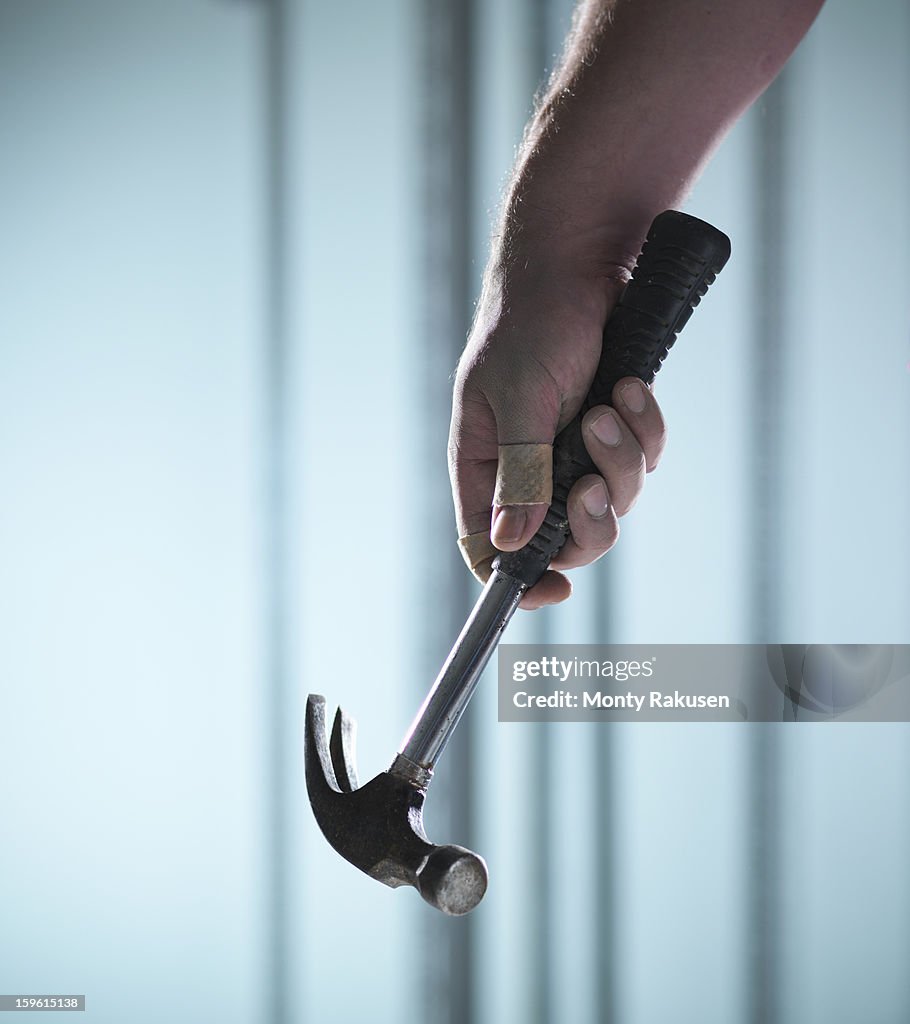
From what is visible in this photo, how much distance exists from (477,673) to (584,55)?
391 mm

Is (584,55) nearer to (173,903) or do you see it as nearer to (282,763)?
(282,763)

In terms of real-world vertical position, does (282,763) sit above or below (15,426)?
below

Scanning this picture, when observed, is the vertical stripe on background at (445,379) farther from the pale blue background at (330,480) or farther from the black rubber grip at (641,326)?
the black rubber grip at (641,326)

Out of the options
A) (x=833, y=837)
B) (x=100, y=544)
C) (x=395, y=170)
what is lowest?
(x=833, y=837)

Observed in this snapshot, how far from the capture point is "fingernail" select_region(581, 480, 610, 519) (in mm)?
582

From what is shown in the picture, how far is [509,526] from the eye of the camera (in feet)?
1.87

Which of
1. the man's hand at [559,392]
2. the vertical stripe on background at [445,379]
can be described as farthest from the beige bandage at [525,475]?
the vertical stripe on background at [445,379]

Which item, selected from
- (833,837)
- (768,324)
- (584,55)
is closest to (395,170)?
(768,324)

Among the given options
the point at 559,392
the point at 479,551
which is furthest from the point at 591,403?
the point at 479,551

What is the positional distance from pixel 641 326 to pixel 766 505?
2.37 feet

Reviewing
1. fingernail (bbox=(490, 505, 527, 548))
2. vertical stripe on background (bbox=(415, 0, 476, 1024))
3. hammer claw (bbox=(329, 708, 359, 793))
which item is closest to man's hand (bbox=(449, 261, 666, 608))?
fingernail (bbox=(490, 505, 527, 548))

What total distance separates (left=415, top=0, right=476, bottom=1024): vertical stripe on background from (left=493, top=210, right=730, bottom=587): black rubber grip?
65 cm

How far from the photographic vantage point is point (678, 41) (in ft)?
1.81

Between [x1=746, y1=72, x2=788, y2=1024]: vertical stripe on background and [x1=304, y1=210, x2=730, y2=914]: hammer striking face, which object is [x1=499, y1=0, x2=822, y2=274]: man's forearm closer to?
[x1=304, y1=210, x2=730, y2=914]: hammer striking face
